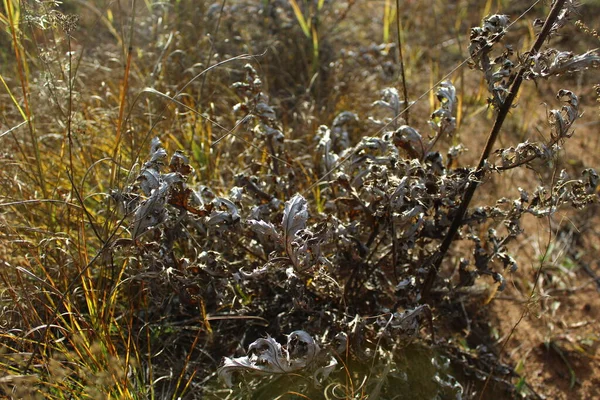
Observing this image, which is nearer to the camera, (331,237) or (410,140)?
(331,237)

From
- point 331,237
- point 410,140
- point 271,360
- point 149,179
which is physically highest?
point 410,140

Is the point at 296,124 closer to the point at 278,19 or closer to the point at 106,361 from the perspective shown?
the point at 278,19

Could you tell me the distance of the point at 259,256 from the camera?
1.95m

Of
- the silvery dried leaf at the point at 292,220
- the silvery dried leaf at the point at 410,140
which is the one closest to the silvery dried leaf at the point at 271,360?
the silvery dried leaf at the point at 292,220

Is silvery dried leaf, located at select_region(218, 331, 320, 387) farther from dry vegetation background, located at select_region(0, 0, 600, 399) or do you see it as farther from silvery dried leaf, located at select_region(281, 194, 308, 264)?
silvery dried leaf, located at select_region(281, 194, 308, 264)

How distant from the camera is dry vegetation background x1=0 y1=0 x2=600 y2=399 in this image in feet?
5.42

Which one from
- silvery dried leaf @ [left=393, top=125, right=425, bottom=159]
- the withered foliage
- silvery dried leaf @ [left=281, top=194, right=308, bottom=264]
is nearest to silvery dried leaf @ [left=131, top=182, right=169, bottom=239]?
the withered foliage

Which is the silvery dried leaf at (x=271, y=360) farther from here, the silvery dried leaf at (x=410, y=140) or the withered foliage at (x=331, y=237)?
the silvery dried leaf at (x=410, y=140)

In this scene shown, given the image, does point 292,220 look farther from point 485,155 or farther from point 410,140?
point 485,155

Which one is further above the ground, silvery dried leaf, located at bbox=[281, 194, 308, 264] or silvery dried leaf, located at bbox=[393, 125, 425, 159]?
silvery dried leaf, located at bbox=[393, 125, 425, 159]

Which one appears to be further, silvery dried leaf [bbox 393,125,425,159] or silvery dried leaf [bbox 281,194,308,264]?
silvery dried leaf [bbox 393,125,425,159]

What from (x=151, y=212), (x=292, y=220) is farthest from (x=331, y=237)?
(x=151, y=212)

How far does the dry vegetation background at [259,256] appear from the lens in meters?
1.65

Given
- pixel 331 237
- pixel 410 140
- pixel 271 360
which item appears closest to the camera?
pixel 271 360
